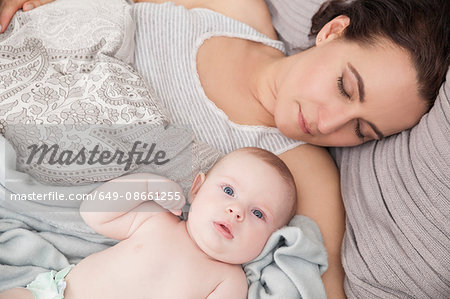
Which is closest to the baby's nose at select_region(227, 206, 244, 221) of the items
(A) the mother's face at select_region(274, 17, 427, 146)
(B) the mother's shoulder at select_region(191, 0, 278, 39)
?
(A) the mother's face at select_region(274, 17, 427, 146)

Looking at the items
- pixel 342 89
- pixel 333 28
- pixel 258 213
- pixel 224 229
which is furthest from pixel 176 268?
pixel 333 28

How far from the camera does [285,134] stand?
5.01 ft

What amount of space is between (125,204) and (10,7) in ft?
3.00

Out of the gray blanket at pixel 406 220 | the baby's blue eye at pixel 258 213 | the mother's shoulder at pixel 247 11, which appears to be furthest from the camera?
the mother's shoulder at pixel 247 11

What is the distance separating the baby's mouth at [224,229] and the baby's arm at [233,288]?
0.39 feet

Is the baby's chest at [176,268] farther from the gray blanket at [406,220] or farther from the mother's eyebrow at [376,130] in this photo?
the mother's eyebrow at [376,130]

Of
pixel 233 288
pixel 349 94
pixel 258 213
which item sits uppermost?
pixel 349 94

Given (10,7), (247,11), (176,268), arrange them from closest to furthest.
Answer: (176,268)
(10,7)
(247,11)

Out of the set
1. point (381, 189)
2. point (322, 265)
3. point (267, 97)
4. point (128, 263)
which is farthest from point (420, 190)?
point (128, 263)

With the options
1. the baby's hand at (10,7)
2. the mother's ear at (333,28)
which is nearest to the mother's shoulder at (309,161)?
the mother's ear at (333,28)

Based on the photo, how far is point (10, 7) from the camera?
1499 mm

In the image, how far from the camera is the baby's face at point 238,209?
1102mm

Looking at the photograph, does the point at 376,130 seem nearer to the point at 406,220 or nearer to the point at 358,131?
the point at 358,131

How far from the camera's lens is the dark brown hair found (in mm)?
1277
